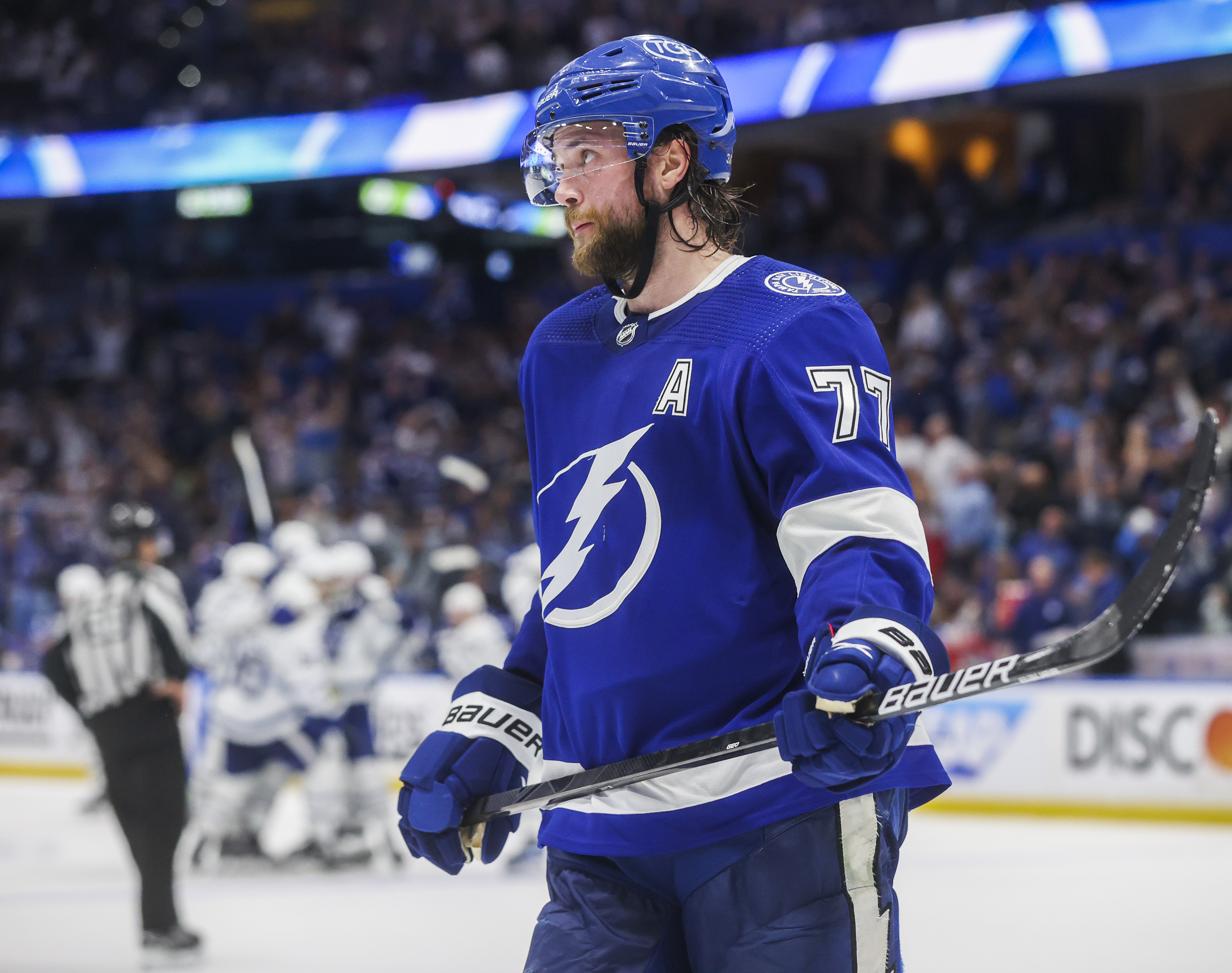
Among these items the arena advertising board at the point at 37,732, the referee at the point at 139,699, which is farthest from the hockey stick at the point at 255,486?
the referee at the point at 139,699

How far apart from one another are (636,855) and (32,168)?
1808cm

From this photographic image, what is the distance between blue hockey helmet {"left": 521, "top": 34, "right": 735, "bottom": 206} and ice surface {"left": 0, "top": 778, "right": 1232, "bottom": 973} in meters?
4.05

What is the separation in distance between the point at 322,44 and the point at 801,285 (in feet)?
56.4

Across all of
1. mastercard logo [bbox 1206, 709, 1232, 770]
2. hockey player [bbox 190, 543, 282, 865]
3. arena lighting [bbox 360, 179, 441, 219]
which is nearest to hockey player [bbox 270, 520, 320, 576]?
hockey player [bbox 190, 543, 282, 865]

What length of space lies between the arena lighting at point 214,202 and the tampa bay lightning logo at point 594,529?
671 inches

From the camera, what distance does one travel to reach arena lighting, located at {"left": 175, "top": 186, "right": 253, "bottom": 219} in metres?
18.8

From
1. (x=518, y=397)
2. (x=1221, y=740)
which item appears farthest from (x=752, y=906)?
(x=518, y=397)

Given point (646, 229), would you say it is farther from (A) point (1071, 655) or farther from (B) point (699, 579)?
(A) point (1071, 655)

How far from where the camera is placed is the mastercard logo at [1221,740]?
8.80 m

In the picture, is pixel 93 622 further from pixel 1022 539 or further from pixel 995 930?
pixel 1022 539

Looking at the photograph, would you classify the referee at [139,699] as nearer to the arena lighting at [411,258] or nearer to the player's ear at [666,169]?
Result: the player's ear at [666,169]

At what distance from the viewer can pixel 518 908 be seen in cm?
695

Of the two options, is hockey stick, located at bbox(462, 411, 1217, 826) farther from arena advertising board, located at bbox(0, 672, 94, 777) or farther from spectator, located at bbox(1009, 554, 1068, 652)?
arena advertising board, located at bbox(0, 672, 94, 777)

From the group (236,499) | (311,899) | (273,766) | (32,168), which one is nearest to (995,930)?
(311,899)
